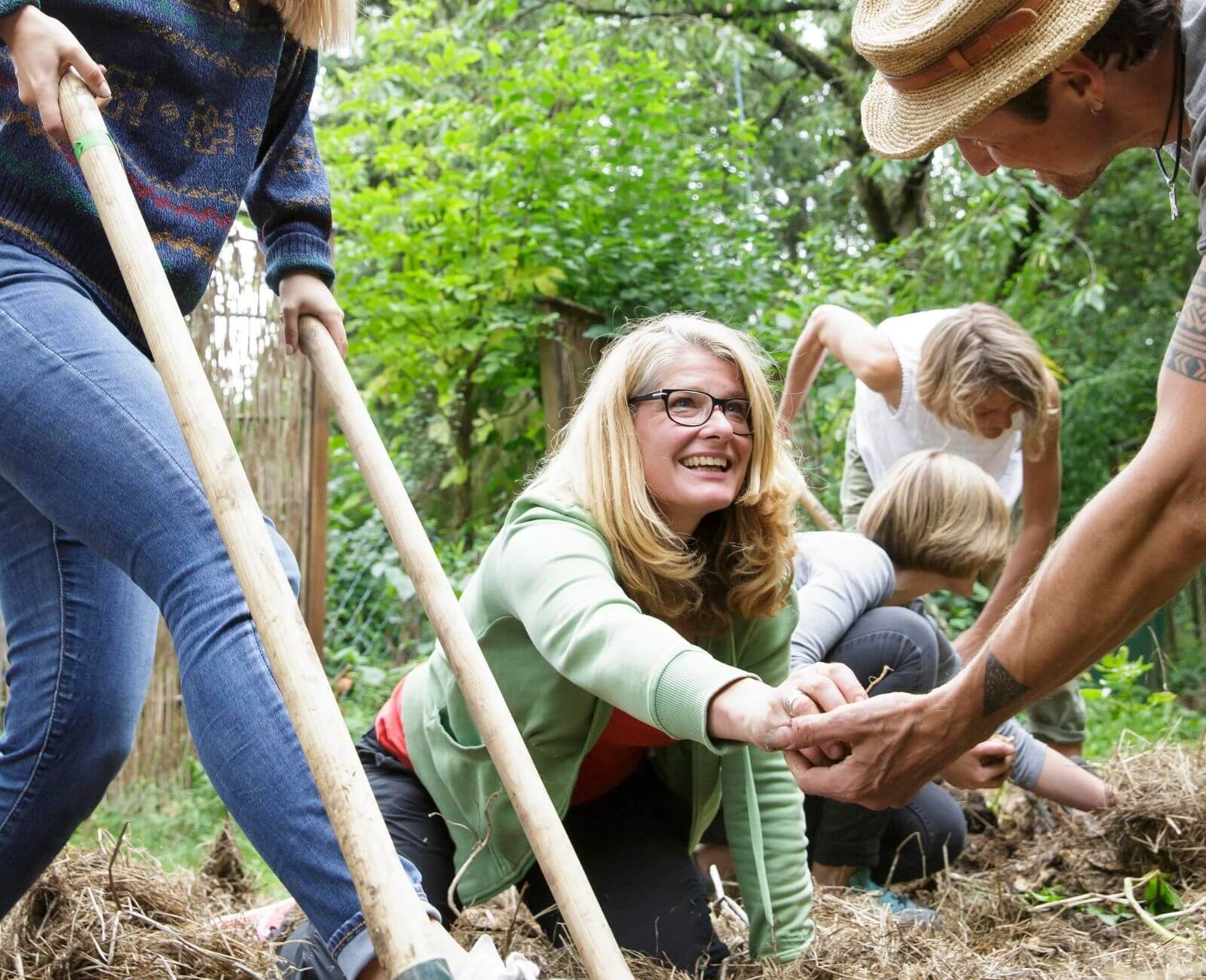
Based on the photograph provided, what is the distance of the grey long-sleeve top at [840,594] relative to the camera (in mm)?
2902

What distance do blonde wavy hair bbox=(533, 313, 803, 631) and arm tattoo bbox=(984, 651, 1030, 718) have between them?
54 cm

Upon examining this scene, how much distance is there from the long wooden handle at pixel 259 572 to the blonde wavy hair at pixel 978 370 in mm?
2642

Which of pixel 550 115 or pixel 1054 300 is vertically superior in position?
pixel 550 115

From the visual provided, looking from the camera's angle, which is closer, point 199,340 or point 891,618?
point 891,618

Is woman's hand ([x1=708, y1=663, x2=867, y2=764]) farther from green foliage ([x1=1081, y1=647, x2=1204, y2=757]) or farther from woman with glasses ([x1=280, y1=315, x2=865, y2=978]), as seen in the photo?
green foliage ([x1=1081, y1=647, x2=1204, y2=757])

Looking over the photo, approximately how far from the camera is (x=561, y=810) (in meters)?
2.32

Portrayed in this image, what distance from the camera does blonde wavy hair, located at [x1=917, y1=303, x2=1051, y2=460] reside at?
12.0 feet

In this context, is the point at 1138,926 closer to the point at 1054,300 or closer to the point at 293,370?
the point at 293,370

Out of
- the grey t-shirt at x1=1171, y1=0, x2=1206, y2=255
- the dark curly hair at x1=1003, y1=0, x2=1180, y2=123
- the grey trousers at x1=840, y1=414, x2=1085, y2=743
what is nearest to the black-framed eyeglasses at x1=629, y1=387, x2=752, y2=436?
the dark curly hair at x1=1003, y1=0, x2=1180, y2=123

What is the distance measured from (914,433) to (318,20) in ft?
8.21

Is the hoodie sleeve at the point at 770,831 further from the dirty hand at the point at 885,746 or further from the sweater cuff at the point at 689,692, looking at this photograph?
the sweater cuff at the point at 689,692

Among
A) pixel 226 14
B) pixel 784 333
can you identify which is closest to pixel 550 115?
pixel 784 333

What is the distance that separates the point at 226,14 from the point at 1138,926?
8.05 feet

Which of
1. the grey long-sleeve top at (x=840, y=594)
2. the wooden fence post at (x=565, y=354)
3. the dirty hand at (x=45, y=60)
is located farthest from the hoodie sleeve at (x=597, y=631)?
the wooden fence post at (x=565, y=354)
